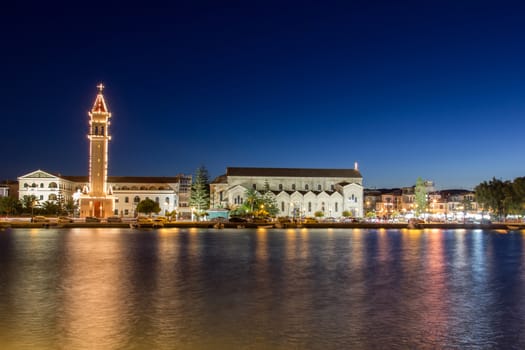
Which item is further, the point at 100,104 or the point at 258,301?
the point at 100,104

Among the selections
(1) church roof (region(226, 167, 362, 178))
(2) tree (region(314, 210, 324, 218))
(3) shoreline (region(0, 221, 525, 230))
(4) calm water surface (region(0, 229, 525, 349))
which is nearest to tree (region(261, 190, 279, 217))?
→ (2) tree (region(314, 210, 324, 218))

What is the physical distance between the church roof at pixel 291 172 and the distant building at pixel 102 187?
1198 centimetres

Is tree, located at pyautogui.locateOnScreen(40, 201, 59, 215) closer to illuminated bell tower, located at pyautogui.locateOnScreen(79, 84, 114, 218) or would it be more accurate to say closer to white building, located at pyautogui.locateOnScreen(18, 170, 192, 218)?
white building, located at pyautogui.locateOnScreen(18, 170, 192, 218)

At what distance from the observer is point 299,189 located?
9544 centimetres

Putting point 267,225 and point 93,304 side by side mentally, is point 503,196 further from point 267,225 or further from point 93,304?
point 93,304

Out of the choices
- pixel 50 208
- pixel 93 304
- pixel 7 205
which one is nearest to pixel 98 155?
pixel 50 208

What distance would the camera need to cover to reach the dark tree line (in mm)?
78125

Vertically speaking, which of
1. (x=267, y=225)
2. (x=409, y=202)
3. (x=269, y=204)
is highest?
(x=409, y=202)

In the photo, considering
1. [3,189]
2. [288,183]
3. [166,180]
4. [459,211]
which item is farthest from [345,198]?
[3,189]

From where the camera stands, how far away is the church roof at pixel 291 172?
3755 inches

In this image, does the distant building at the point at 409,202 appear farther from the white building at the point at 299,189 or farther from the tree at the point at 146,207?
the tree at the point at 146,207

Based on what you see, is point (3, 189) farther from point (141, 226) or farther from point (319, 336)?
point (319, 336)

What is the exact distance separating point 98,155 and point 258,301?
208ft

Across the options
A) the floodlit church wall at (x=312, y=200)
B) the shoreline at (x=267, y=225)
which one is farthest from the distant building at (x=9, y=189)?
the floodlit church wall at (x=312, y=200)
